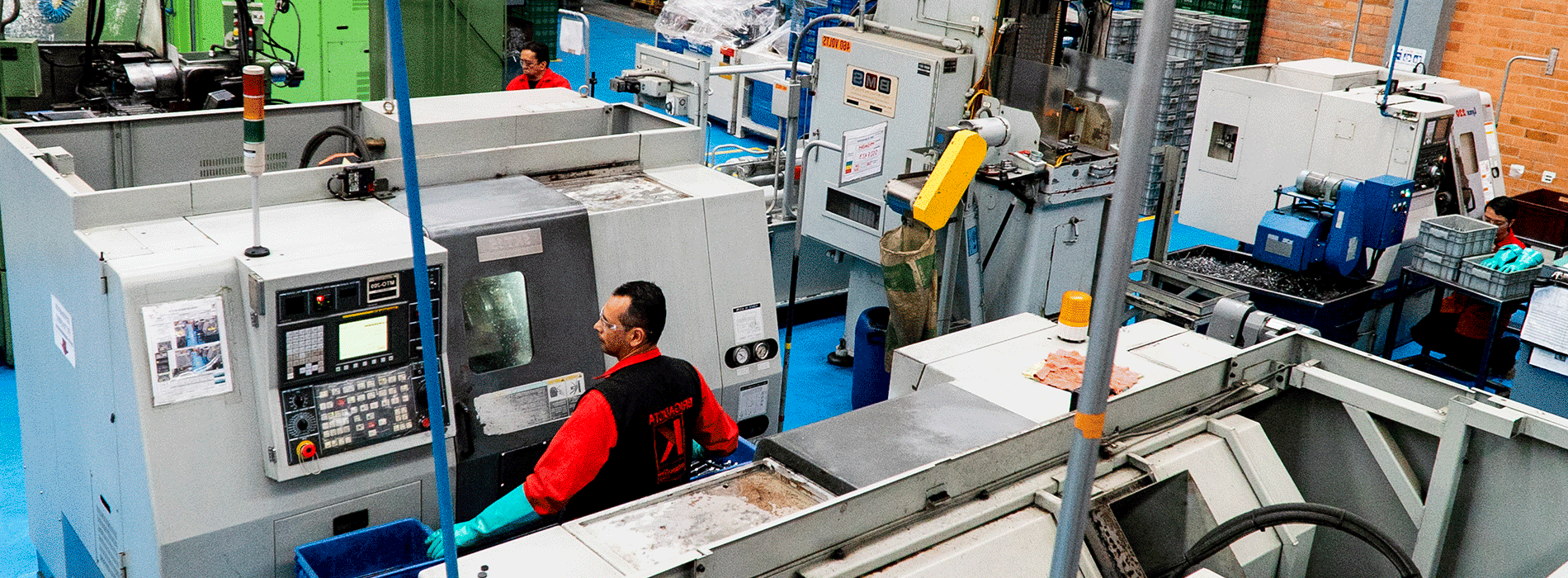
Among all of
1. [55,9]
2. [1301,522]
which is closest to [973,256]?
[1301,522]

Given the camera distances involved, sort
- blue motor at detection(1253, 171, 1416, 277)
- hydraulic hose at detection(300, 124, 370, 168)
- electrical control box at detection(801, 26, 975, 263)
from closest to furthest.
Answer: hydraulic hose at detection(300, 124, 370, 168)
electrical control box at detection(801, 26, 975, 263)
blue motor at detection(1253, 171, 1416, 277)

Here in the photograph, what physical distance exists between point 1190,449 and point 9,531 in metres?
4.35

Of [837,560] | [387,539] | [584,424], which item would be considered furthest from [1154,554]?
[387,539]

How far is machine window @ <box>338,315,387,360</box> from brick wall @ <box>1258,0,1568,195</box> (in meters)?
9.93

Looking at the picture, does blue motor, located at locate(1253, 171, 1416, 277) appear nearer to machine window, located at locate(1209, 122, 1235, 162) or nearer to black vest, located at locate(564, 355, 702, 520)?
machine window, located at locate(1209, 122, 1235, 162)

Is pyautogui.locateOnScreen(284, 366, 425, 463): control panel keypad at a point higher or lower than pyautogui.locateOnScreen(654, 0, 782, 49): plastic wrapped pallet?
lower

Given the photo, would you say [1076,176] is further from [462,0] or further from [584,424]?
[462,0]

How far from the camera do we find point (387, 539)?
3.36m

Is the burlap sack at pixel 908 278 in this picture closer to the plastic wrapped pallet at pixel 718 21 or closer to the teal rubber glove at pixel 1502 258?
the teal rubber glove at pixel 1502 258

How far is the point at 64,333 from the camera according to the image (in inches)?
135

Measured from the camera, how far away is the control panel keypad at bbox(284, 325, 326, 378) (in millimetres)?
3102

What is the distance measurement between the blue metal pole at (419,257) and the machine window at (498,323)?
152 cm

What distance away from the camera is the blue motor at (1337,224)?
20.9 feet

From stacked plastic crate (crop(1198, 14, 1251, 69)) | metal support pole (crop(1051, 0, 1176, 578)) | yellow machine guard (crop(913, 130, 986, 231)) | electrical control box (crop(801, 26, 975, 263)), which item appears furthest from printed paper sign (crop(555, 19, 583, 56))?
metal support pole (crop(1051, 0, 1176, 578))
